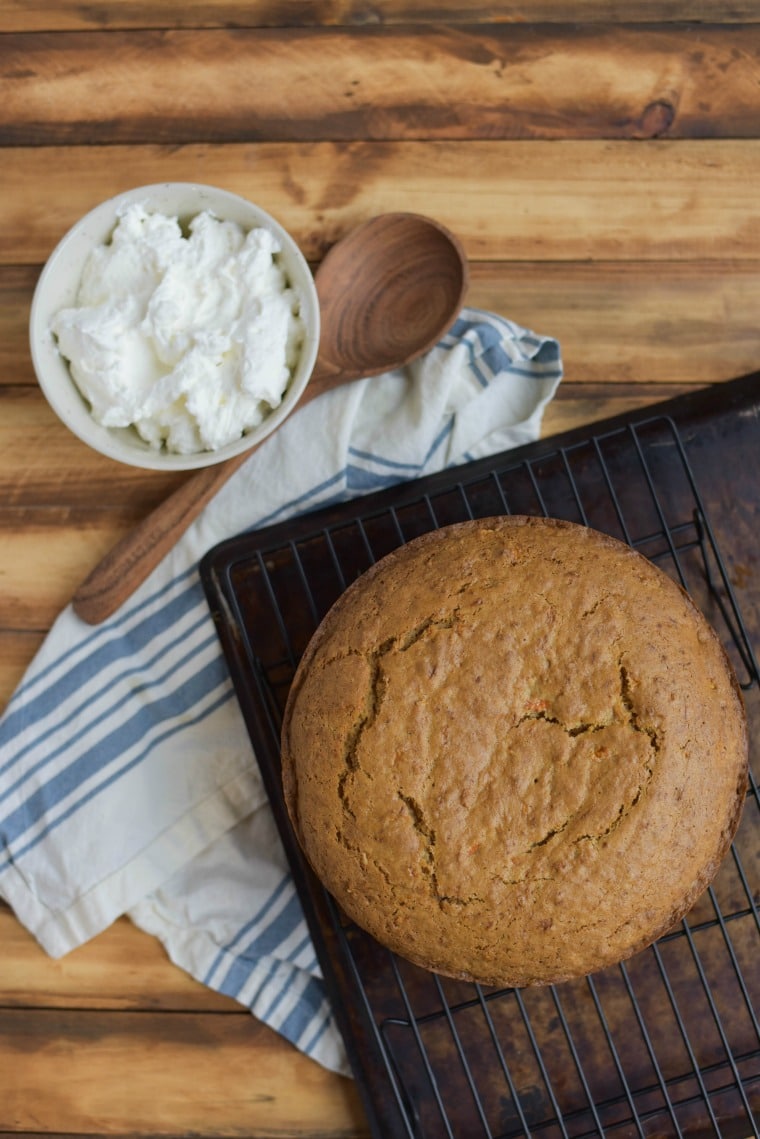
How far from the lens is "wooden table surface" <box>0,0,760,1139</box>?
1.85 m

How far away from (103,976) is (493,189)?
164cm

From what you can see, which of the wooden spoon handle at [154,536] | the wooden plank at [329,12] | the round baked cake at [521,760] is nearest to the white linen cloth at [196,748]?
the wooden spoon handle at [154,536]

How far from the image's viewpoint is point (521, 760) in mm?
1384

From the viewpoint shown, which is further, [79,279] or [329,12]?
[329,12]

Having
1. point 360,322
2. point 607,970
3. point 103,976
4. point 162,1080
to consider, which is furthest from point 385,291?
point 162,1080

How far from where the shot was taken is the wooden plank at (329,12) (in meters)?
1.85

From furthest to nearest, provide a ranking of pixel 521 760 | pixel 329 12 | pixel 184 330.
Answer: pixel 329 12 < pixel 184 330 < pixel 521 760

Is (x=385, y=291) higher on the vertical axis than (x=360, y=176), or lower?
lower

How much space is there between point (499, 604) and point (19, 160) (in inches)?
49.7

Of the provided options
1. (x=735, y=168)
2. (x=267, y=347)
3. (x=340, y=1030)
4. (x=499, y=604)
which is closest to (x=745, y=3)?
(x=735, y=168)

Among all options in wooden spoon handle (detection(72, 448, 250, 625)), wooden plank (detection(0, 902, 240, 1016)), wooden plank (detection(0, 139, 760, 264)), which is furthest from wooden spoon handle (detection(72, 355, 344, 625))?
wooden plank (detection(0, 902, 240, 1016))

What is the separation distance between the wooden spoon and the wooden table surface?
11 cm

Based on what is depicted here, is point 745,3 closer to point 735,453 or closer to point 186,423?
point 735,453

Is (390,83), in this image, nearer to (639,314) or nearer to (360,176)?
(360,176)
